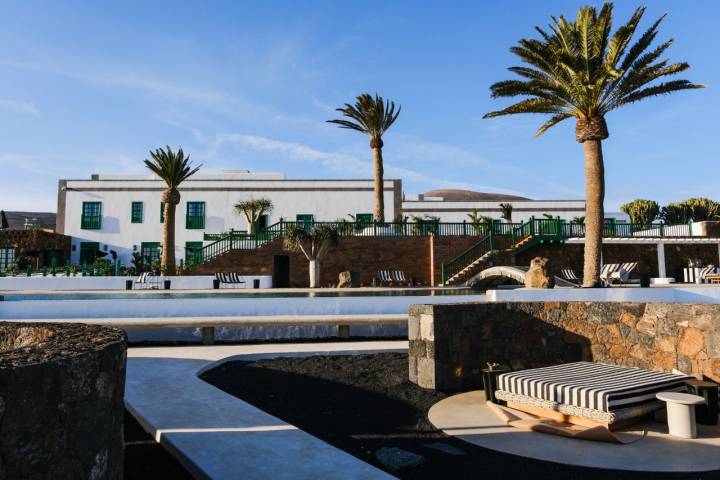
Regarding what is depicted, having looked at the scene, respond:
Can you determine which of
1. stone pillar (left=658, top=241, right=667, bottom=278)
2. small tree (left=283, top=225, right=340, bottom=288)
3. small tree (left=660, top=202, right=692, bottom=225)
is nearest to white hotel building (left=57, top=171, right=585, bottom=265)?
small tree (left=283, top=225, right=340, bottom=288)

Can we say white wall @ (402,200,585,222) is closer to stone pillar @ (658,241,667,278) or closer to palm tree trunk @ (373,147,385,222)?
palm tree trunk @ (373,147,385,222)

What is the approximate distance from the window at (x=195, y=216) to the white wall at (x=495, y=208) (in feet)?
54.6

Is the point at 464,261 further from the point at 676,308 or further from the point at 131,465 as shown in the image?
the point at 131,465

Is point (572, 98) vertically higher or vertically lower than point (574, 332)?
higher

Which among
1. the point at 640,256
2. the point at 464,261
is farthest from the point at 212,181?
the point at 640,256

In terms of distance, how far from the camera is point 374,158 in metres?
33.2

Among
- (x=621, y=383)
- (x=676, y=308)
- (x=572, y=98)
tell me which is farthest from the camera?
(x=572, y=98)

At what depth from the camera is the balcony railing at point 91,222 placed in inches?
1481

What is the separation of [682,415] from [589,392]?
940 millimetres

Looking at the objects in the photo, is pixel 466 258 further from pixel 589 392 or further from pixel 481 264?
pixel 589 392

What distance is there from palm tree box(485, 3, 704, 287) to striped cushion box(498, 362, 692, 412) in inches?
547

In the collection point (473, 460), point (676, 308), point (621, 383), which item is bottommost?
point (473, 460)

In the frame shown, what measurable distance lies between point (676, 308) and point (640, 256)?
26793 millimetres

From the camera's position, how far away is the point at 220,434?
4930 mm
